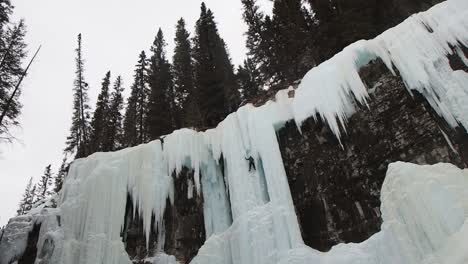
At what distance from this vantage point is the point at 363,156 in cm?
868

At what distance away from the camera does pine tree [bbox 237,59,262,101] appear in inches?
787

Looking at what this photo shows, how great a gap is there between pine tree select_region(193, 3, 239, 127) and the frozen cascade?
21.9 feet

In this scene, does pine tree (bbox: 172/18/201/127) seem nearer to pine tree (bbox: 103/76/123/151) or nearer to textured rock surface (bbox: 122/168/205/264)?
pine tree (bbox: 103/76/123/151)

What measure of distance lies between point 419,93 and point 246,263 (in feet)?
20.1

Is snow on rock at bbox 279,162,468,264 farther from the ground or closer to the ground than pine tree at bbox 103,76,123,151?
closer to the ground

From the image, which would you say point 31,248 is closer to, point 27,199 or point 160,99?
point 160,99

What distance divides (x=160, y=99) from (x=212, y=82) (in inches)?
155

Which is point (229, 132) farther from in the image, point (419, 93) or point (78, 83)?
point (78, 83)

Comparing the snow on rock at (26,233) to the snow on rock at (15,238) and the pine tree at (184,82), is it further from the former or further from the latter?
the pine tree at (184,82)

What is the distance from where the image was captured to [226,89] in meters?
19.9

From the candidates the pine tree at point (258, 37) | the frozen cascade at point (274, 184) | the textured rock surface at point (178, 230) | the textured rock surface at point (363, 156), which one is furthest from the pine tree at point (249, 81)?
the textured rock surface at point (363, 156)

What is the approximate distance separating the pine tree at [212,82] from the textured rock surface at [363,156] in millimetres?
9005

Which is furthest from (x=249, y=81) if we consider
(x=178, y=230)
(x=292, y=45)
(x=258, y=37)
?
(x=178, y=230)

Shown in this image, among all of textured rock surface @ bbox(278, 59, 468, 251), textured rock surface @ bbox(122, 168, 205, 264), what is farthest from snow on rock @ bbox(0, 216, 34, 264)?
textured rock surface @ bbox(278, 59, 468, 251)
